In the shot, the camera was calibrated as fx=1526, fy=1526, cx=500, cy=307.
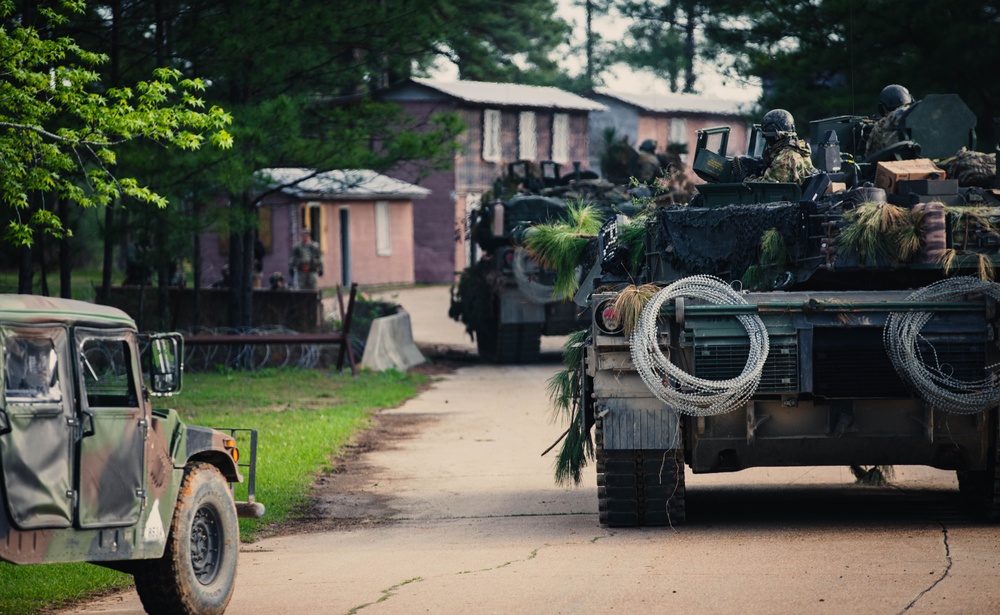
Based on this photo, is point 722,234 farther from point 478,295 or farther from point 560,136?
point 560,136

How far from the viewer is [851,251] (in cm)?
985

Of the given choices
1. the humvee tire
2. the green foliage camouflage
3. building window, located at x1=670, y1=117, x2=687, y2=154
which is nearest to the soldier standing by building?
the green foliage camouflage

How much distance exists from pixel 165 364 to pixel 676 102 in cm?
5015

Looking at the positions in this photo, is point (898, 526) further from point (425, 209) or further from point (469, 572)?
point (425, 209)

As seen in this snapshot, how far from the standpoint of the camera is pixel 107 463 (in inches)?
270

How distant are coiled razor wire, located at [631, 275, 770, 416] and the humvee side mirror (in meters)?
3.00

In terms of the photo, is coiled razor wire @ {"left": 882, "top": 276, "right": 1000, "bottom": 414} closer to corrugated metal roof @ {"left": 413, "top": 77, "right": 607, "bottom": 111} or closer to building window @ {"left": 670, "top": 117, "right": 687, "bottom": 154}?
corrugated metal roof @ {"left": 413, "top": 77, "right": 607, "bottom": 111}

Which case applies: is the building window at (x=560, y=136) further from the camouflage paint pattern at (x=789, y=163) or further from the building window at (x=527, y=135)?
the camouflage paint pattern at (x=789, y=163)

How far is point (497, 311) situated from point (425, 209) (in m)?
22.9

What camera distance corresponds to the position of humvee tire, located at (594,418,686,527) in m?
9.48

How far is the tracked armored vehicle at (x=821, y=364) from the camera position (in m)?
9.14

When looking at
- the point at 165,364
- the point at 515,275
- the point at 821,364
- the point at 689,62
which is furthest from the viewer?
the point at 689,62

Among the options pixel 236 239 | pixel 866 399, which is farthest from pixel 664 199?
pixel 236 239

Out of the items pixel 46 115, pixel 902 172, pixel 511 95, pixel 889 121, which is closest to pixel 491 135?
pixel 511 95
